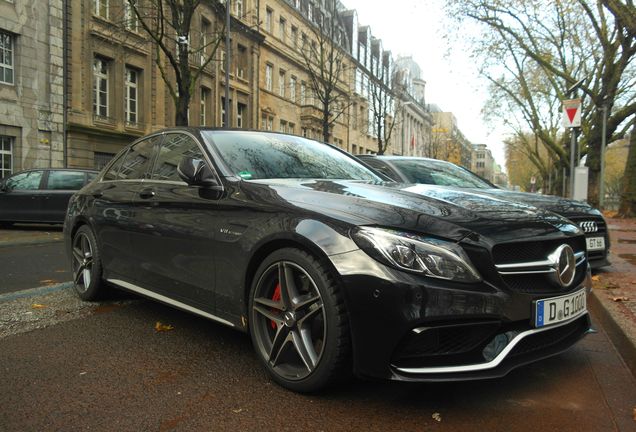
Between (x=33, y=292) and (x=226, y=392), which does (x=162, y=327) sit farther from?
(x=33, y=292)

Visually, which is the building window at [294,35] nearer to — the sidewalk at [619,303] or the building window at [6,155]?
the building window at [6,155]

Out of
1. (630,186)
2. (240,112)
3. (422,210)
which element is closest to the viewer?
(422,210)

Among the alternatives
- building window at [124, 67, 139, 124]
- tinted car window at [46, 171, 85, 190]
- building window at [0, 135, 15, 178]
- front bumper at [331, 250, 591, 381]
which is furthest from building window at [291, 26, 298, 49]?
front bumper at [331, 250, 591, 381]

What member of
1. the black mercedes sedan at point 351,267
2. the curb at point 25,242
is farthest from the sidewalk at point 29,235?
the black mercedes sedan at point 351,267

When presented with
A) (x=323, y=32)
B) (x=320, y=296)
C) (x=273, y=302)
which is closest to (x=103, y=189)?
(x=273, y=302)

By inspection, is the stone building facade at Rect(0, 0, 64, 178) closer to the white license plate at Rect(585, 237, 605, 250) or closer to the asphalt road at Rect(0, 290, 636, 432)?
the asphalt road at Rect(0, 290, 636, 432)

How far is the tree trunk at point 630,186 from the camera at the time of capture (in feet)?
58.2

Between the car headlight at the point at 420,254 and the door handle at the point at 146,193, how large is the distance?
198cm

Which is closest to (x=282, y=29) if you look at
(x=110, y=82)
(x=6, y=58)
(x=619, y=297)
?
(x=110, y=82)

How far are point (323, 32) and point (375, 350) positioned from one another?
2759cm

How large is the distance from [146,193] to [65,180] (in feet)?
34.3

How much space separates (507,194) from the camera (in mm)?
5762

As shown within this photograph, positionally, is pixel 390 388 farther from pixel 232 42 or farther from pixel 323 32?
pixel 232 42

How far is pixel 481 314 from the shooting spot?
2.35 metres
